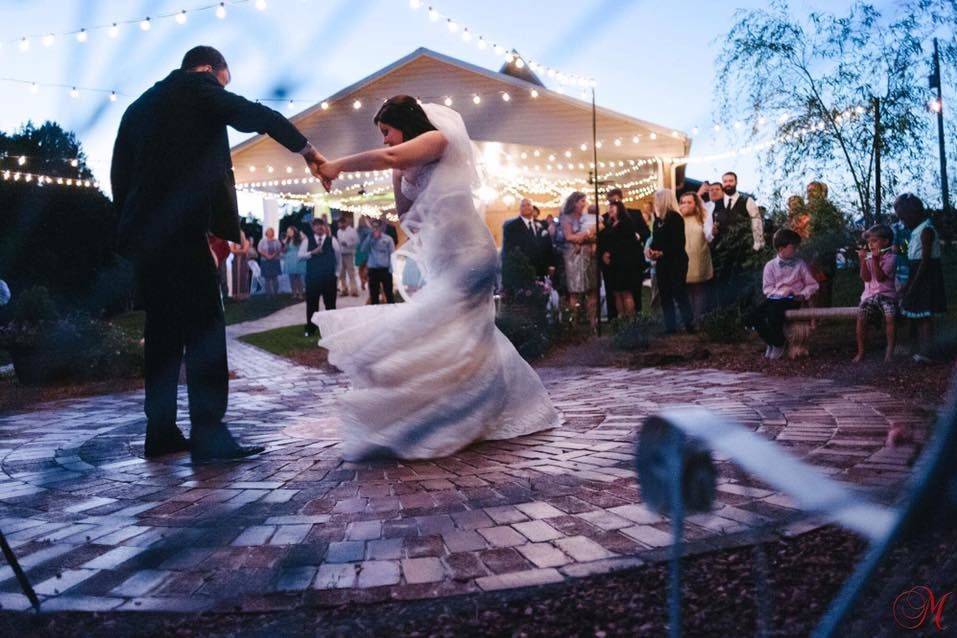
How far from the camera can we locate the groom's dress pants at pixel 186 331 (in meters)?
3.98

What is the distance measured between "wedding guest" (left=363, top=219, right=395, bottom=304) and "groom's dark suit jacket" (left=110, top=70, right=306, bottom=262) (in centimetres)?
861

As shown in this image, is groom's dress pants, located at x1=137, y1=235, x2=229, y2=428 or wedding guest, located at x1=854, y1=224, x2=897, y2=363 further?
wedding guest, located at x1=854, y1=224, x2=897, y2=363

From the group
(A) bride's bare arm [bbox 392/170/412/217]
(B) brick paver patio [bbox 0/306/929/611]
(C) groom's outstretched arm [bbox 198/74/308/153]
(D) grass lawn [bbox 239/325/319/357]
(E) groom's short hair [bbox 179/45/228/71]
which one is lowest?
(B) brick paver patio [bbox 0/306/929/611]

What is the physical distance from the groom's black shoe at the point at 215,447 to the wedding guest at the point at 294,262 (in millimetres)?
14552

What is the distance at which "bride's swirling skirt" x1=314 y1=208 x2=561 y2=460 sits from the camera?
3.72 metres

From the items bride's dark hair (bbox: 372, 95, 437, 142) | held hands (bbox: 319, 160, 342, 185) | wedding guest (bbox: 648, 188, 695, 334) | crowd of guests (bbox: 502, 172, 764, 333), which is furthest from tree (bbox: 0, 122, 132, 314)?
wedding guest (bbox: 648, 188, 695, 334)

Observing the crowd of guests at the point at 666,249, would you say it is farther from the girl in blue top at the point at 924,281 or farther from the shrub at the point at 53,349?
the shrub at the point at 53,349

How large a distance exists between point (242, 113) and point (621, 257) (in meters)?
6.96

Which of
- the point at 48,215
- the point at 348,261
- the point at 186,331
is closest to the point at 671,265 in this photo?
the point at 186,331

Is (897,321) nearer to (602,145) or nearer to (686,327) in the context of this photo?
(686,327)

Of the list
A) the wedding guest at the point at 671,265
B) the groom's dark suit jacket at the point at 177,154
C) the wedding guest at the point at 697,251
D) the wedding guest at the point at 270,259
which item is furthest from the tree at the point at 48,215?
the wedding guest at the point at 270,259

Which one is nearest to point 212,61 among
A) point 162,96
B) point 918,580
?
point 162,96

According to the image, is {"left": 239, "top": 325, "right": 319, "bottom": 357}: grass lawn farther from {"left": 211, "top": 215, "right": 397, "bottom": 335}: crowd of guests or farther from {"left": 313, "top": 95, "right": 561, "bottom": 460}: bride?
{"left": 313, "top": 95, "right": 561, "bottom": 460}: bride

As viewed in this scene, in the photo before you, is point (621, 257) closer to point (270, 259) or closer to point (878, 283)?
point (878, 283)
